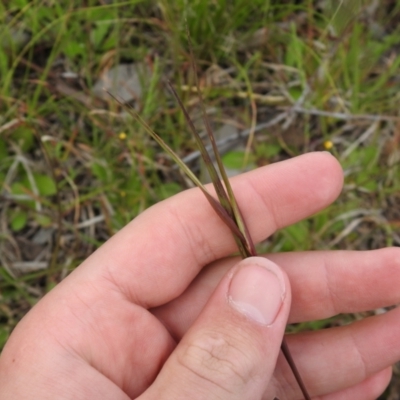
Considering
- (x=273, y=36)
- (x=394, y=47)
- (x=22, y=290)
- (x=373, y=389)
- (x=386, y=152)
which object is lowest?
(x=373, y=389)

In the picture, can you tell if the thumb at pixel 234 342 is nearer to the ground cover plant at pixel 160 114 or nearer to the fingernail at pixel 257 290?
the fingernail at pixel 257 290

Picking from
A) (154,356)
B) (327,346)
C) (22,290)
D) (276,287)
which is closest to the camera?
(276,287)

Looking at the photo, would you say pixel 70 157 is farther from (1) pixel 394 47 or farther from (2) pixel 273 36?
(1) pixel 394 47

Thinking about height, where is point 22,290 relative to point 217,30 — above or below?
below

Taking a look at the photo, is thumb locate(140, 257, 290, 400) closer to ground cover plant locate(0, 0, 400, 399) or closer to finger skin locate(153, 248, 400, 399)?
finger skin locate(153, 248, 400, 399)

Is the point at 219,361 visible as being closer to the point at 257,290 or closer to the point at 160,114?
the point at 257,290

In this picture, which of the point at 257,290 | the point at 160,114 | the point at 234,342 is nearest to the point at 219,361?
the point at 234,342

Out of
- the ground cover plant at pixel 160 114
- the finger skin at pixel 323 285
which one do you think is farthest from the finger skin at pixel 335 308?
the ground cover plant at pixel 160 114

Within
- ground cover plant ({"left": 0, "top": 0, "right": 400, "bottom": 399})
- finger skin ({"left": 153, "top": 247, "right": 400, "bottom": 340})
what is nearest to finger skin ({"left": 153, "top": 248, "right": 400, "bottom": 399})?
finger skin ({"left": 153, "top": 247, "right": 400, "bottom": 340})

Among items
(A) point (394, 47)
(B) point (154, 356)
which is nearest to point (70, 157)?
(B) point (154, 356)
